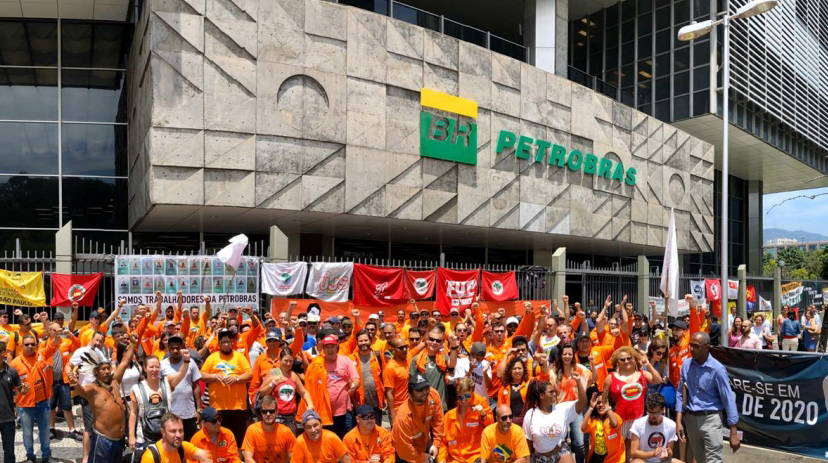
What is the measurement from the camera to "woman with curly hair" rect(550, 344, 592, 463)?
775 centimetres

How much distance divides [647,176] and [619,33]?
30.9 ft

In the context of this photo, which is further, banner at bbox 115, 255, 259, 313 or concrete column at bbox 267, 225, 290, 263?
concrete column at bbox 267, 225, 290, 263

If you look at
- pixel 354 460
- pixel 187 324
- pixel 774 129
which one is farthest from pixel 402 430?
pixel 774 129

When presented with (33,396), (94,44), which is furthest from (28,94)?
(33,396)

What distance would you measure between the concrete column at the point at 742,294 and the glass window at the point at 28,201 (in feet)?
93.0

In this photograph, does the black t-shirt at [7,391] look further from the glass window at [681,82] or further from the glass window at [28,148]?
the glass window at [681,82]

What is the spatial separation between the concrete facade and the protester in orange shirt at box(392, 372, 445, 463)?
10855 millimetres

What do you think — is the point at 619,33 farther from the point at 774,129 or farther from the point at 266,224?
the point at 266,224

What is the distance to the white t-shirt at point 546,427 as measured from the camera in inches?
274

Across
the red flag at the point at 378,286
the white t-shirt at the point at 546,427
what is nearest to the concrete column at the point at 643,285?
the red flag at the point at 378,286

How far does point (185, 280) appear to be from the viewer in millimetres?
15531

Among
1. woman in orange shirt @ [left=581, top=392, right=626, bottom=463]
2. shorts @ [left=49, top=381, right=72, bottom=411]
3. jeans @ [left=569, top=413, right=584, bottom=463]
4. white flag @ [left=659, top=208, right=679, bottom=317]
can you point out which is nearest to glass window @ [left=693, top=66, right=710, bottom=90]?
white flag @ [left=659, top=208, right=679, bottom=317]

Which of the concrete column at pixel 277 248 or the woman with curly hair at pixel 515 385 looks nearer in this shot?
the woman with curly hair at pixel 515 385

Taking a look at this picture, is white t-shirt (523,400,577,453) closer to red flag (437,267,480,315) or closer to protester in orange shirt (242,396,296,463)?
protester in orange shirt (242,396,296,463)
